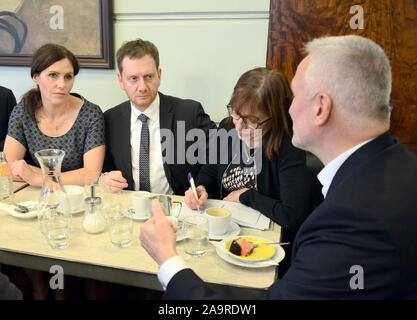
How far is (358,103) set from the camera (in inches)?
36.5

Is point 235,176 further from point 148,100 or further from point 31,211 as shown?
point 31,211

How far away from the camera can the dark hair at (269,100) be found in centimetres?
163

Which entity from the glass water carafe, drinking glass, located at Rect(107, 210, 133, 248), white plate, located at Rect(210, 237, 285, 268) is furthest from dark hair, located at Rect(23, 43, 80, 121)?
white plate, located at Rect(210, 237, 285, 268)

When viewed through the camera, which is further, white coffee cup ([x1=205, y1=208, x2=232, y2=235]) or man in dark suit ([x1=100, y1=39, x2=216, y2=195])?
man in dark suit ([x1=100, y1=39, x2=216, y2=195])

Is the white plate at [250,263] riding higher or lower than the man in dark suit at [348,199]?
lower

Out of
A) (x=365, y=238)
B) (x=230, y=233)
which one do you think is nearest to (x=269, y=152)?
(x=230, y=233)

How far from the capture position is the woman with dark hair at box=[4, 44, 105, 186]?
208 cm

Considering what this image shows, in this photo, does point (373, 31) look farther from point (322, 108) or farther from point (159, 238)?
point (159, 238)

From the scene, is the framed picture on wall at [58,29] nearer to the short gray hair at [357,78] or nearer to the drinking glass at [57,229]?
the drinking glass at [57,229]

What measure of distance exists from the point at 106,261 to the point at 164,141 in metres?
1.09

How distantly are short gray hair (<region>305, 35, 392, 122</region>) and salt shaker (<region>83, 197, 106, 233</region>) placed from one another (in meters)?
0.93

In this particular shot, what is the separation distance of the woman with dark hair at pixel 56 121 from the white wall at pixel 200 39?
62 cm

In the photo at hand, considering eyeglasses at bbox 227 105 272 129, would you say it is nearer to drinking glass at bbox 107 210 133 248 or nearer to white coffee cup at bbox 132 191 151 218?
white coffee cup at bbox 132 191 151 218

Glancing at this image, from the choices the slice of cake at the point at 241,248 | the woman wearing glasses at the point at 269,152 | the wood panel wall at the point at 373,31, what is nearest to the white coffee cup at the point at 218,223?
the slice of cake at the point at 241,248
